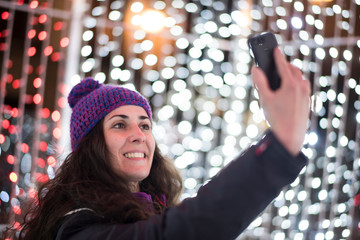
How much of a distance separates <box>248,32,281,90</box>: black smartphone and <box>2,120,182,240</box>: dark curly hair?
1.23 feet

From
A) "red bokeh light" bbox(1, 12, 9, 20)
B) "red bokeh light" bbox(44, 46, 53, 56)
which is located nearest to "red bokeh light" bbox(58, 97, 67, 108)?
"red bokeh light" bbox(44, 46, 53, 56)

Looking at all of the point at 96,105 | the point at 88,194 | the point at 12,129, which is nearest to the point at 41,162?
the point at 12,129

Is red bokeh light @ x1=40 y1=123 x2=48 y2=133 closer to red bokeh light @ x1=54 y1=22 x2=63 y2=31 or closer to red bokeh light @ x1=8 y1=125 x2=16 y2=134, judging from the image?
red bokeh light @ x1=8 y1=125 x2=16 y2=134

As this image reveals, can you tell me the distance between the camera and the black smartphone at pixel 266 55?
2.27 ft

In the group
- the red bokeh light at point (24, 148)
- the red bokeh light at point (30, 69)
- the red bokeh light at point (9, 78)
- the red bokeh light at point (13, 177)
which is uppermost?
the red bokeh light at point (30, 69)

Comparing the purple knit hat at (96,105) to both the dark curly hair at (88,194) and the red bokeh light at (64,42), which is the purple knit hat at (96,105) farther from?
the red bokeh light at (64,42)

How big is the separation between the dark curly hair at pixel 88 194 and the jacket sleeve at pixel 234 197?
0.55 ft

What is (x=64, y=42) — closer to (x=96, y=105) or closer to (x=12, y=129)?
(x=12, y=129)

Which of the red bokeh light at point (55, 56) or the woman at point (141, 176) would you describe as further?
the red bokeh light at point (55, 56)

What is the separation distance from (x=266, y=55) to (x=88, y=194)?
1.54 feet

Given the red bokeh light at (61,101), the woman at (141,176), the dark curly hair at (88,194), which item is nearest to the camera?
the woman at (141,176)

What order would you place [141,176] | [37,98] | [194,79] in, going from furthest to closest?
[194,79] < [37,98] < [141,176]

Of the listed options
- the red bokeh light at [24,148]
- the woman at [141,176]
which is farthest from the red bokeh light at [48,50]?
the woman at [141,176]

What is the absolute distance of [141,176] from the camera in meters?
1.15
